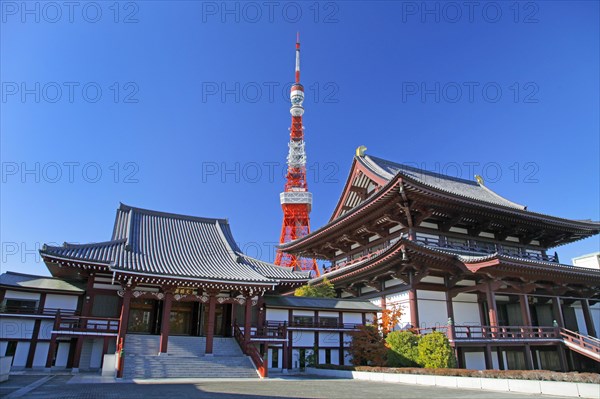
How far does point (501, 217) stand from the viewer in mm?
27797

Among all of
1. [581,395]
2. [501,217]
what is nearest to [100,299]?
[581,395]

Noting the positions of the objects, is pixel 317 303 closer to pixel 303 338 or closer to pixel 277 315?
pixel 303 338

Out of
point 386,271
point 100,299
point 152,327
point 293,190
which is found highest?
point 293,190

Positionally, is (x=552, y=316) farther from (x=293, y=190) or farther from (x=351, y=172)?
(x=293, y=190)

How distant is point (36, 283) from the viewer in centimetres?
2327

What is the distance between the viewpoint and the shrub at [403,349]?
21.0 m

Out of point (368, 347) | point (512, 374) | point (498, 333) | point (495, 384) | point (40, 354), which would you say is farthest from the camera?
point (368, 347)

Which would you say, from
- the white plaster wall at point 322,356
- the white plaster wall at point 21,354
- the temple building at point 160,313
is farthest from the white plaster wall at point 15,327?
the white plaster wall at point 322,356

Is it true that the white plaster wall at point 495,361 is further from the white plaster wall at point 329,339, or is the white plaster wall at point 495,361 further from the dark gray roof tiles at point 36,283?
the dark gray roof tiles at point 36,283

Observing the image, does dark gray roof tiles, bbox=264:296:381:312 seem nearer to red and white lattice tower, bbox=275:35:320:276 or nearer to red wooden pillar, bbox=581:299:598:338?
red wooden pillar, bbox=581:299:598:338

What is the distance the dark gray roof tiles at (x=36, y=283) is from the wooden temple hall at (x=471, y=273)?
1716cm

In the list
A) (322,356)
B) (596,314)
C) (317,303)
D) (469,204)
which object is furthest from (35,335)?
(596,314)

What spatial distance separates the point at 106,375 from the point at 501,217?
25.5 metres

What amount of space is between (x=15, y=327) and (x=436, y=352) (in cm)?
2254
